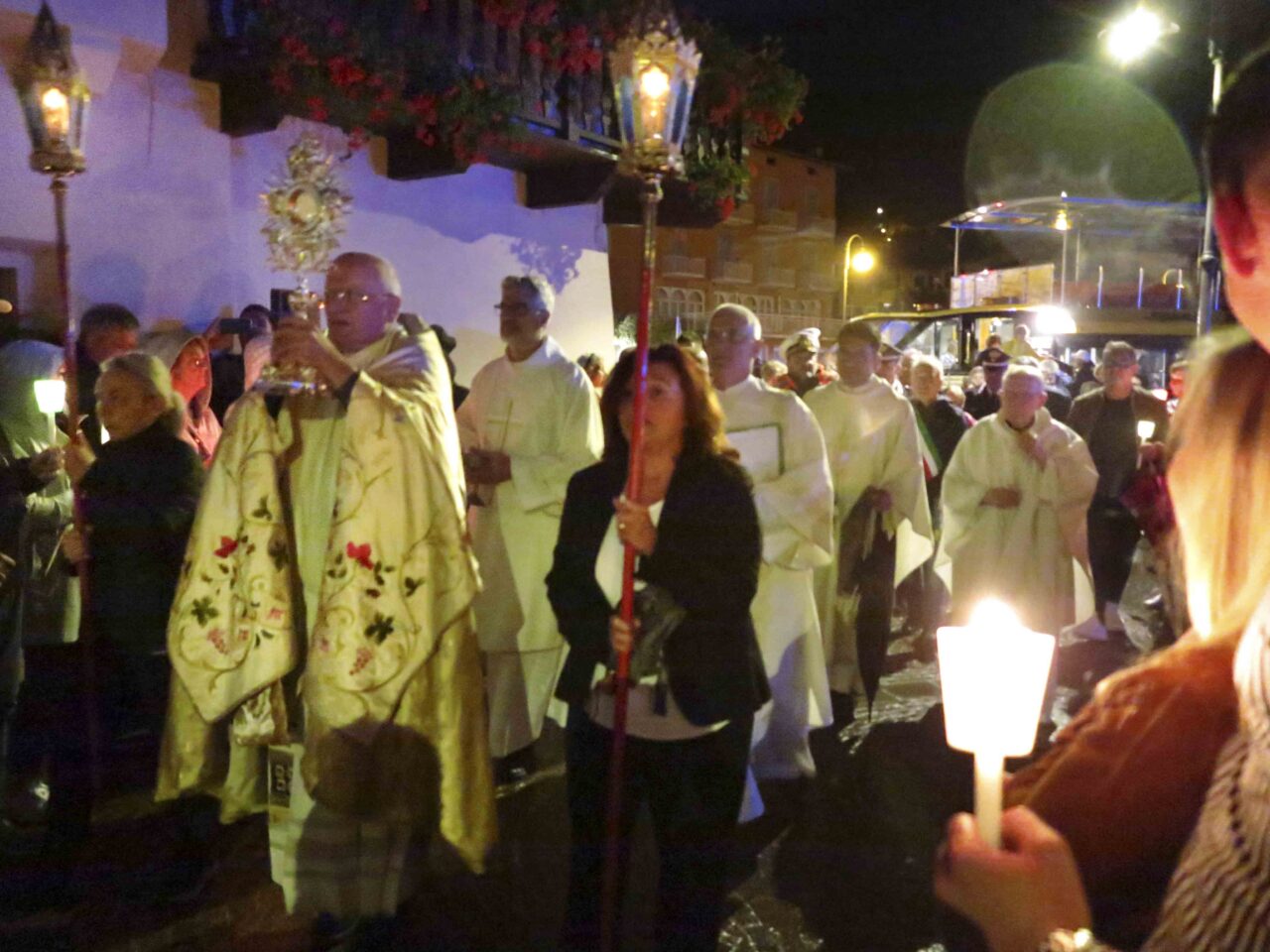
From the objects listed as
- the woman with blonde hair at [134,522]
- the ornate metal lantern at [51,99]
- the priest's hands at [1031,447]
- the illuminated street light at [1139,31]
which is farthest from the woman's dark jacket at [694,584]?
the illuminated street light at [1139,31]

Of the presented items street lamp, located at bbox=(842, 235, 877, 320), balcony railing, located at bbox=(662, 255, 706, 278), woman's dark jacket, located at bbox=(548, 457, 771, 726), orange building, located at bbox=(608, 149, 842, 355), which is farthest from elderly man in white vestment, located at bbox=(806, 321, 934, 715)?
street lamp, located at bbox=(842, 235, 877, 320)

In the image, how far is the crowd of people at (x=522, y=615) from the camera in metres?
1.23

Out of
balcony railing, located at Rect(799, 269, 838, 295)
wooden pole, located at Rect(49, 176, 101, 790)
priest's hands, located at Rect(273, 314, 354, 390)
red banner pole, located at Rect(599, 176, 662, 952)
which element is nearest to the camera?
red banner pole, located at Rect(599, 176, 662, 952)

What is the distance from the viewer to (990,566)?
611 cm

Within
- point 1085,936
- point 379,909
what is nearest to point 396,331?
point 379,909

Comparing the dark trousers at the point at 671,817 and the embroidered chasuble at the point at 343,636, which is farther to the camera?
the embroidered chasuble at the point at 343,636

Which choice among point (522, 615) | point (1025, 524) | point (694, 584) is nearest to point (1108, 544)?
point (1025, 524)

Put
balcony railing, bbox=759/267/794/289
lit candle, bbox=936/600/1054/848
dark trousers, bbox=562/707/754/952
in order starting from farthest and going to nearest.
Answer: balcony railing, bbox=759/267/794/289 → dark trousers, bbox=562/707/754/952 → lit candle, bbox=936/600/1054/848

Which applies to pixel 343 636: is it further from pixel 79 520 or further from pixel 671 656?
pixel 79 520

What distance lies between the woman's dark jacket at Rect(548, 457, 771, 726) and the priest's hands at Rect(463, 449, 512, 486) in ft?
5.83

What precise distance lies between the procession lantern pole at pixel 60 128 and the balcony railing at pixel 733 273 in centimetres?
3296

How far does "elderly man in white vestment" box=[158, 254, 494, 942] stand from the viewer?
3182 millimetres

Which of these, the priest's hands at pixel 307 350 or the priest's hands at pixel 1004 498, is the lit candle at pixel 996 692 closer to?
the priest's hands at pixel 307 350

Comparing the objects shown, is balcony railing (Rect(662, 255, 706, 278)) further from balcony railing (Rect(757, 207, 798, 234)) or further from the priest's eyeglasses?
the priest's eyeglasses
